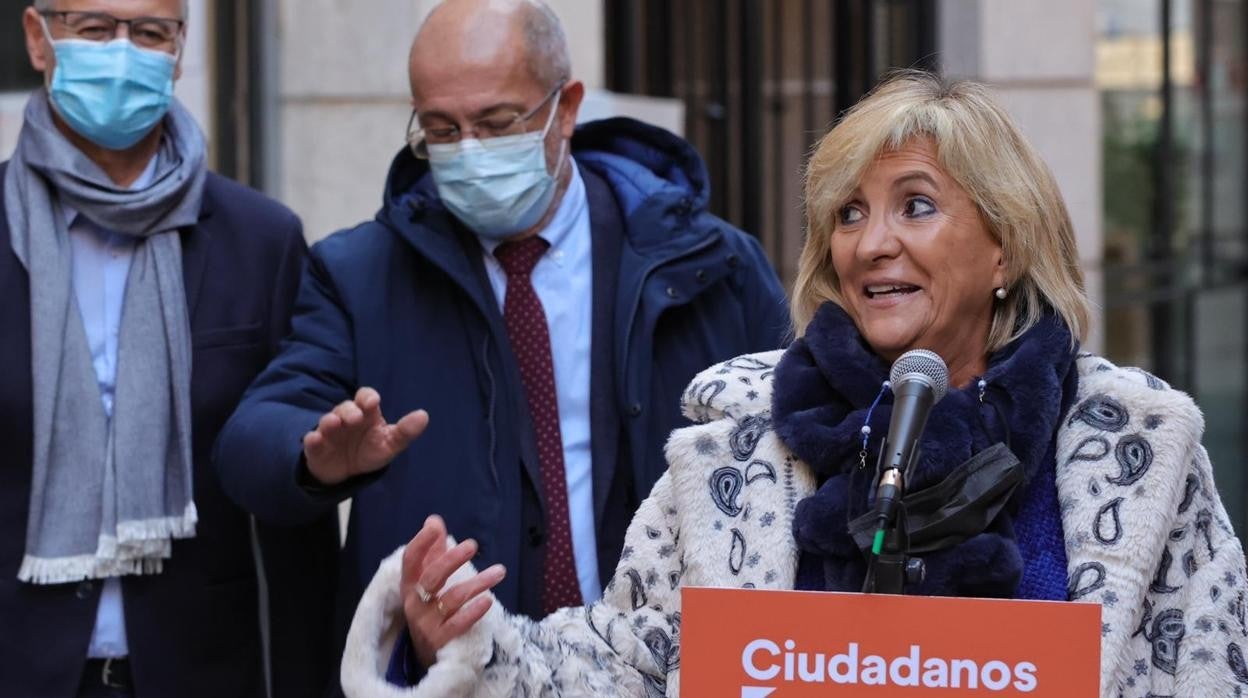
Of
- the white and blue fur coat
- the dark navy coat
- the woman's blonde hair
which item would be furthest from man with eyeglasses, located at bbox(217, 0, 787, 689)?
the woman's blonde hair

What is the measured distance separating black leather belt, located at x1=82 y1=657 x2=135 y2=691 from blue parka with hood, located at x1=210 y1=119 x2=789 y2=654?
1.45ft

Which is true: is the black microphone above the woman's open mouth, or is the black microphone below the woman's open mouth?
below

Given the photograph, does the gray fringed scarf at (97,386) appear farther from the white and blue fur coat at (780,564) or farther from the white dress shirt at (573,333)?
the white and blue fur coat at (780,564)

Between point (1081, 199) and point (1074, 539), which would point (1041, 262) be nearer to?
point (1074, 539)

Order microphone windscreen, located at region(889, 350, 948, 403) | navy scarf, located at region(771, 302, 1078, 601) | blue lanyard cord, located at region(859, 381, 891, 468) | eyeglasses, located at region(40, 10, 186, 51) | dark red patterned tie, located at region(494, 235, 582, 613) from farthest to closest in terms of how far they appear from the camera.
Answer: eyeglasses, located at region(40, 10, 186, 51) → dark red patterned tie, located at region(494, 235, 582, 613) → blue lanyard cord, located at region(859, 381, 891, 468) → navy scarf, located at region(771, 302, 1078, 601) → microphone windscreen, located at region(889, 350, 948, 403)

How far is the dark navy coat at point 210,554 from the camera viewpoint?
375 centimetres

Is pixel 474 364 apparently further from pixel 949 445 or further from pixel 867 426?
pixel 949 445

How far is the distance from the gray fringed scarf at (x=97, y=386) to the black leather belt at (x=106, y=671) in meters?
0.18

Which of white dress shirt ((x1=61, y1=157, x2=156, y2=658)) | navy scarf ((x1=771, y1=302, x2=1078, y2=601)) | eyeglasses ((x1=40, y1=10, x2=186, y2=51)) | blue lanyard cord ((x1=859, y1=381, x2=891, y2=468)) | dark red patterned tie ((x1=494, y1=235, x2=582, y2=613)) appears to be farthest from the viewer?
eyeglasses ((x1=40, y1=10, x2=186, y2=51))

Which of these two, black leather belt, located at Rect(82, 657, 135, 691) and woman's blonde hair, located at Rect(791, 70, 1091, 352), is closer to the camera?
woman's blonde hair, located at Rect(791, 70, 1091, 352)

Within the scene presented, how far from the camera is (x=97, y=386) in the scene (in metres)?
3.83

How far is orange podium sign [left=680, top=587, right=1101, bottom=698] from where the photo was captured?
2422mm

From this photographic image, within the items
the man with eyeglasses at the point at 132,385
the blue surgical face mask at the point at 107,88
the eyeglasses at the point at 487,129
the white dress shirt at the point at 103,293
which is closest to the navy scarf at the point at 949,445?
the eyeglasses at the point at 487,129

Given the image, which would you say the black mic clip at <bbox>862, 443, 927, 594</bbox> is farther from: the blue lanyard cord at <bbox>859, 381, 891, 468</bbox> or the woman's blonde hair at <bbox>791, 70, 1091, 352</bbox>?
the woman's blonde hair at <bbox>791, 70, 1091, 352</bbox>
